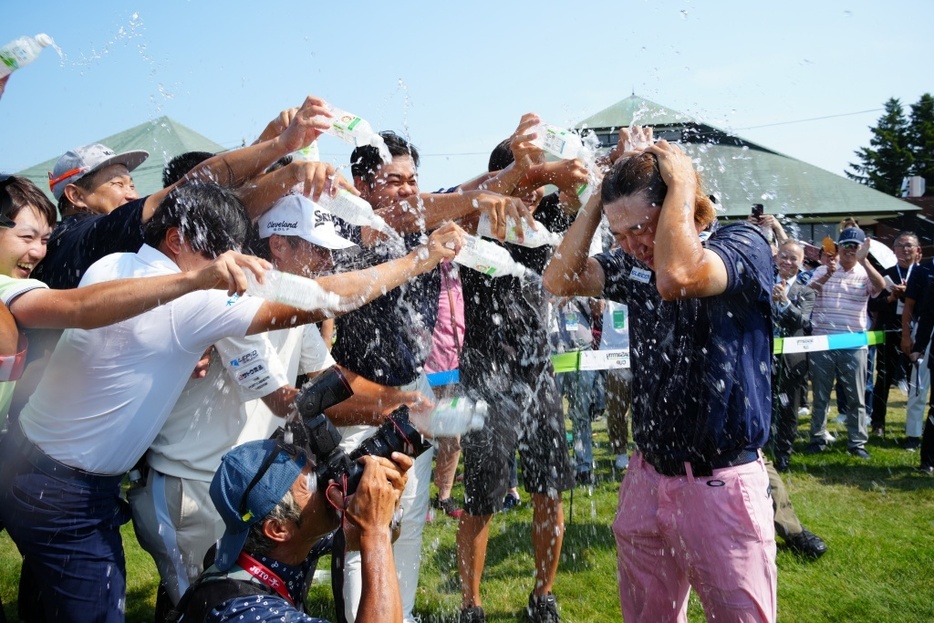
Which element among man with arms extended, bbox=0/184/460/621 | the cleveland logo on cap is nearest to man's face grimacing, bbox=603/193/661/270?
man with arms extended, bbox=0/184/460/621

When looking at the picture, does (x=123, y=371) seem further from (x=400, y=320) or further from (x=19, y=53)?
(x=19, y=53)

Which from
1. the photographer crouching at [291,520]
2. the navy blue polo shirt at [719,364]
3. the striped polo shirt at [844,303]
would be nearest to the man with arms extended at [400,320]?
the navy blue polo shirt at [719,364]

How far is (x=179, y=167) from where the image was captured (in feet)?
12.1

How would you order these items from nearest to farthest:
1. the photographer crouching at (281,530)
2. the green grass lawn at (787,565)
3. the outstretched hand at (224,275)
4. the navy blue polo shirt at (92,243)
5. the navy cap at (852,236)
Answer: the photographer crouching at (281,530), the outstretched hand at (224,275), the navy blue polo shirt at (92,243), the green grass lawn at (787,565), the navy cap at (852,236)

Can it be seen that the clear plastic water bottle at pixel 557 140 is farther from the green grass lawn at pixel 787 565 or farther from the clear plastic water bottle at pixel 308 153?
the green grass lawn at pixel 787 565

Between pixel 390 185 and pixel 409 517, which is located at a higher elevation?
pixel 390 185

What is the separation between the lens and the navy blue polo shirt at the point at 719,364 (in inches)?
96.8

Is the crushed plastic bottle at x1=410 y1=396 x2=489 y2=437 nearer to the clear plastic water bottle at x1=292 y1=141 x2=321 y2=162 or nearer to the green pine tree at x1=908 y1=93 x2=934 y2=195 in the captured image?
the clear plastic water bottle at x1=292 y1=141 x2=321 y2=162

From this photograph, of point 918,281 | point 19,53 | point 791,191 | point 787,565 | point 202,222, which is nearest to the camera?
point 202,222

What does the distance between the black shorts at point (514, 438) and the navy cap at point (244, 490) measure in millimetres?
2090

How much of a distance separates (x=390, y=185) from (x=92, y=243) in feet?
4.95

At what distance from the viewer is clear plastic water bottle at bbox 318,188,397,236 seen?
3.31 metres

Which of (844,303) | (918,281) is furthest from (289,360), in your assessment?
(844,303)

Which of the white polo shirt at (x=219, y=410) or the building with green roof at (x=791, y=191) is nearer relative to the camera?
the white polo shirt at (x=219, y=410)
